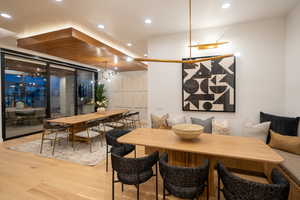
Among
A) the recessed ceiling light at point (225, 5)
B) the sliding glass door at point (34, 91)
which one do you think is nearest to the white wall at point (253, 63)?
the recessed ceiling light at point (225, 5)

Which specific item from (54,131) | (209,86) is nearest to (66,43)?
(54,131)

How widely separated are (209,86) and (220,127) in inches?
41.5

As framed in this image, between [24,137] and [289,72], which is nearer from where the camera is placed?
[289,72]

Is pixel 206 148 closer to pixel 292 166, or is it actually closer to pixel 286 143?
pixel 292 166

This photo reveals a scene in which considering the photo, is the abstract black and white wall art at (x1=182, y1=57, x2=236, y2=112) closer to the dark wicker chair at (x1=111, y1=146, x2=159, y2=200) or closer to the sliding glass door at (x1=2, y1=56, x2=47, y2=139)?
the dark wicker chair at (x1=111, y1=146, x2=159, y2=200)

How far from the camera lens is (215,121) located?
10.7 feet

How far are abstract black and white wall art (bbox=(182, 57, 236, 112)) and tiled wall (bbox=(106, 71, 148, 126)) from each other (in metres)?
3.89

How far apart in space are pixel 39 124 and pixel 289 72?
7.71m

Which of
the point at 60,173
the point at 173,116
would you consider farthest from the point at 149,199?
the point at 173,116

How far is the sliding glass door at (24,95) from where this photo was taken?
15.3ft

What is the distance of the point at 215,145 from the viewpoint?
6.08ft

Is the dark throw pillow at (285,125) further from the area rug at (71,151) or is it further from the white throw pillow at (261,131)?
the area rug at (71,151)

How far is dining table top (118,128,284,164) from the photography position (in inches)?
60.6

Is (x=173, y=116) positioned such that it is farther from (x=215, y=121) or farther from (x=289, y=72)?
(x=289, y=72)
